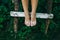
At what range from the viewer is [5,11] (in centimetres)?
402

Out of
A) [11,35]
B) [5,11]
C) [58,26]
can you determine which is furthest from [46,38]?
[5,11]

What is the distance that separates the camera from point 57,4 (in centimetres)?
416

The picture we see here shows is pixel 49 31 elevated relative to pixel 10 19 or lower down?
lower down

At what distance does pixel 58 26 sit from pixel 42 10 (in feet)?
1.57

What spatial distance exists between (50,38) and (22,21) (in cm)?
64

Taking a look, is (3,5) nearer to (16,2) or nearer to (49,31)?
(16,2)

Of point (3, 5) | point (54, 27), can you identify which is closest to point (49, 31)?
point (54, 27)

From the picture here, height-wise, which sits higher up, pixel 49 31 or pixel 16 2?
pixel 16 2

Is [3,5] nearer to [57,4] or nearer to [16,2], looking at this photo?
[16,2]

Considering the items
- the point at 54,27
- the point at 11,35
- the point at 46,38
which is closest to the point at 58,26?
the point at 54,27

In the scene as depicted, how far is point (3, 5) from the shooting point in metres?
4.07

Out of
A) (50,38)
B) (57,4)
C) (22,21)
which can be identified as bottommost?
(50,38)

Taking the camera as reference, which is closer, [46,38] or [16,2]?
[16,2]

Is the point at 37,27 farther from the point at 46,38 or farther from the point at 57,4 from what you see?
the point at 57,4
